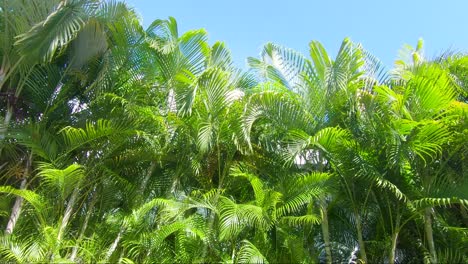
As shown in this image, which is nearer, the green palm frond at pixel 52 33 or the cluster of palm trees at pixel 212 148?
the cluster of palm trees at pixel 212 148

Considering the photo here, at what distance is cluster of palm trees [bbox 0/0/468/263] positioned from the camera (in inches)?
190

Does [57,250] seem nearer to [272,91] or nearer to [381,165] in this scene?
[272,91]

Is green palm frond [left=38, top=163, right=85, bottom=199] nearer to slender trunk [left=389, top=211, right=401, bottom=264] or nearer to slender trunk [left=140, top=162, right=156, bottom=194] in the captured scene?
slender trunk [left=140, top=162, right=156, bottom=194]

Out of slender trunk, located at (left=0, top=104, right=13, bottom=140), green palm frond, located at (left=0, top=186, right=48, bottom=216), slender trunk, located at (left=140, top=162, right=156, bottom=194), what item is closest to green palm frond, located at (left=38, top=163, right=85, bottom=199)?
green palm frond, located at (left=0, top=186, right=48, bottom=216)

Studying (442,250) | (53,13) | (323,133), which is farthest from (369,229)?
(53,13)

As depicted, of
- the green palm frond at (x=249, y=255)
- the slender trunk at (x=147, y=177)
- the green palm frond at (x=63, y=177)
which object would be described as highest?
the slender trunk at (x=147, y=177)

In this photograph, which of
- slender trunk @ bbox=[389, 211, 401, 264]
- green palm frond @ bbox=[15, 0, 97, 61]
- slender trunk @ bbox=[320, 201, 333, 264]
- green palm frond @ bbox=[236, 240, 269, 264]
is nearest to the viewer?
green palm frond @ bbox=[236, 240, 269, 264]

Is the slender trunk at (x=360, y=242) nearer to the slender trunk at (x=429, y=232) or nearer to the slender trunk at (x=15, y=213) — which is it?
the slender trunk at (x=429, y=232)

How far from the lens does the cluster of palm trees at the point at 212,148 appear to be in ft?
15.8

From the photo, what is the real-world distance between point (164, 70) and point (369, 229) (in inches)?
122

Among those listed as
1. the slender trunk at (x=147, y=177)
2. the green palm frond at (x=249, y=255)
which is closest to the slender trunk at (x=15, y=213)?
the slender trunk at (x=147, y=177)

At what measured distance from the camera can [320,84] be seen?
17.9 feet

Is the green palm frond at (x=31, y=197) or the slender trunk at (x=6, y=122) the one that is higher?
the slender trunk at (x=6, y=122)

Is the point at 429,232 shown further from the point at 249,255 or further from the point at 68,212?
the point at 68,212
